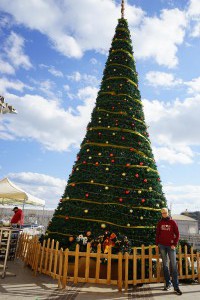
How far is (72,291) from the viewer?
545cm

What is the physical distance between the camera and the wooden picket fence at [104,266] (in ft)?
19.8

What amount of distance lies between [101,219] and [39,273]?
2335 millimetres

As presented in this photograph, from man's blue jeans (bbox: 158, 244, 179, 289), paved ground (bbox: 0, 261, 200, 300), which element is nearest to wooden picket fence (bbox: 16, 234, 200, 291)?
paved ground (bbox: 0, 261, 200, 300)

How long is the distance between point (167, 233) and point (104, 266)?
187 centimetres

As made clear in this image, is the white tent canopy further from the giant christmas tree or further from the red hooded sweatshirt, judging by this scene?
the red hooded sweatshirt

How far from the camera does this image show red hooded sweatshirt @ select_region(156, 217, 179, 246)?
613 cm

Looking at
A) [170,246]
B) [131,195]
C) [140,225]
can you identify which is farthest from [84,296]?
[131,195]

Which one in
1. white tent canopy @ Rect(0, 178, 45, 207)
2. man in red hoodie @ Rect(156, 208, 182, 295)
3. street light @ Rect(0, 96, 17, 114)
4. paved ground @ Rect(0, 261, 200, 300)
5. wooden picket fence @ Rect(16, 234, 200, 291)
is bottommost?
paved ground @ Rect(0, 261, 200, 300)

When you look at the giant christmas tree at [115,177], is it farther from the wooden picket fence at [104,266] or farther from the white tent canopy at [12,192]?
the white tent canopy at [12,192]

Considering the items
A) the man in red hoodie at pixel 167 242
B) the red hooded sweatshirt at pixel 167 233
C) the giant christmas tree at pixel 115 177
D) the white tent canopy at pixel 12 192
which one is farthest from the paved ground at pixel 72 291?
the white tent canopy at pixel 12 192

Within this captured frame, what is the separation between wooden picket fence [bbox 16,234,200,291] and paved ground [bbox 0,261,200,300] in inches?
7.0

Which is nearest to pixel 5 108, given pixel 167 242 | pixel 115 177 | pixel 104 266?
pixel 115 177

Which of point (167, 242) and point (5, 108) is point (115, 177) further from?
point (5, 108)

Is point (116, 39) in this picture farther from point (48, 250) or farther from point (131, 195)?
point (48, 250)
